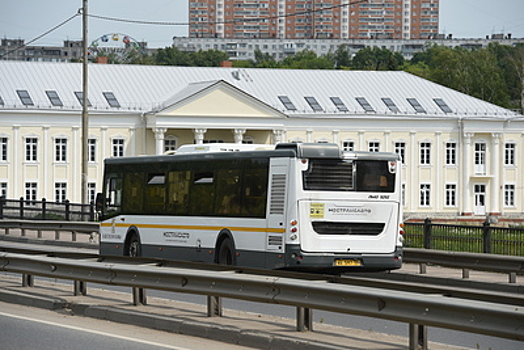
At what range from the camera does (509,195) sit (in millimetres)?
90438

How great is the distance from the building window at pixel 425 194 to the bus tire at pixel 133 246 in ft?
202

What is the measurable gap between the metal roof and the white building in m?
0.10

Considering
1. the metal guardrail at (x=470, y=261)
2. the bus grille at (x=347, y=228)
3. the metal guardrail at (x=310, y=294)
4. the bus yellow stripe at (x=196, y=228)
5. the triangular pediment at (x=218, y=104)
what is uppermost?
the triangular pediment at (x=218, y=104)

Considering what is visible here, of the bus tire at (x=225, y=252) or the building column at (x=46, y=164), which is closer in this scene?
the bus tire at (x=225, y=252)

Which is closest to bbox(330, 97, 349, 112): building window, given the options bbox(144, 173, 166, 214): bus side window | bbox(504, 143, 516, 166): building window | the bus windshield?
bbox(504, 143, 516, 166): building window

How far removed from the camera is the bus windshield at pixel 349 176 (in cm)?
2155

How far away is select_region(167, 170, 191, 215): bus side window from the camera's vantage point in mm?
25438

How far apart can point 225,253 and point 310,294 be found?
10.9m

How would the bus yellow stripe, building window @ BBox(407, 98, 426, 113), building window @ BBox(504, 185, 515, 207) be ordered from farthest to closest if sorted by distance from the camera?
building window @ BBox(504, 185, 515, 207) < building window @ BBox(407, 98, 426, 113) < the bus yellow stripe

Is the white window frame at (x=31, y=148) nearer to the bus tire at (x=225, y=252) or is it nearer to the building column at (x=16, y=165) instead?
the building column at (x=16, y=165)

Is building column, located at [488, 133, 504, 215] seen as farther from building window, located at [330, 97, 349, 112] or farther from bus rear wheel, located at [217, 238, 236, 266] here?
bus rear wheel, located at [217, 238, 236, 266]

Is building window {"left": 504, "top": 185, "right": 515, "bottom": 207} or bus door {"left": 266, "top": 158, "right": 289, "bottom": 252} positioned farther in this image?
building window {"left": 504, "top": 185, "right": 515, "bottom": 207}

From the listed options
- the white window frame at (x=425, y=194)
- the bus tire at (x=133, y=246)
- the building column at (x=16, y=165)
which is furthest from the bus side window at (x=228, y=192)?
the white window frame at (x=425, y=194)

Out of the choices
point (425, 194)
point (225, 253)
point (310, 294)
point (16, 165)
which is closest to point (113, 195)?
point (225, 253)
